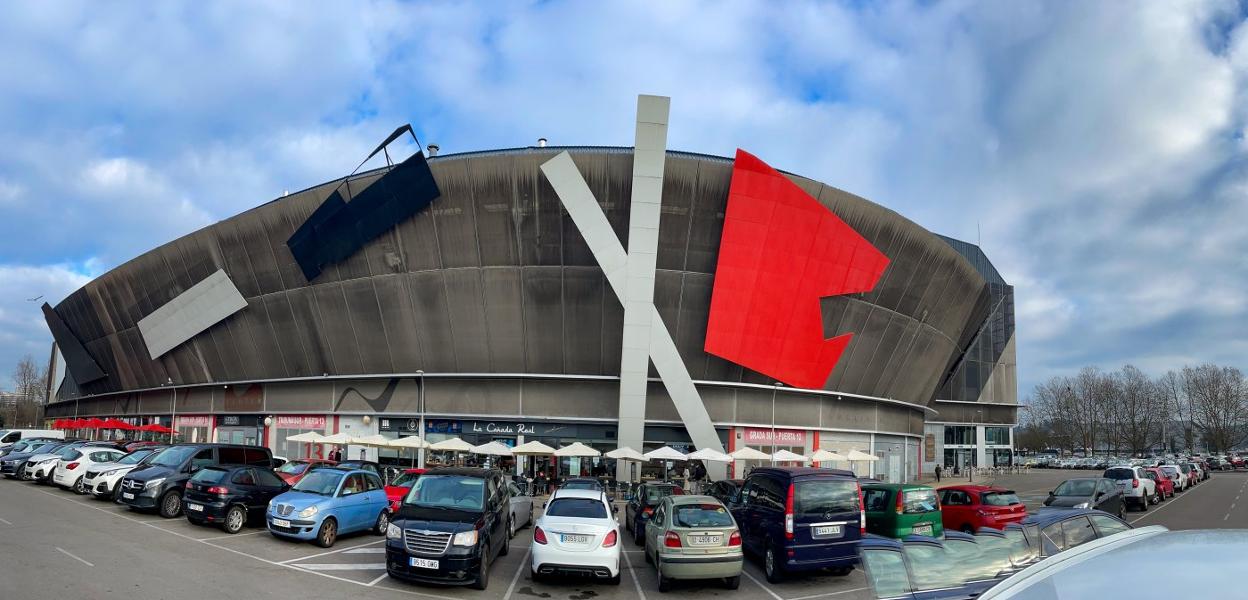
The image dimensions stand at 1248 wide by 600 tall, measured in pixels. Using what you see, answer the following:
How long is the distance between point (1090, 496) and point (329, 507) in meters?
22.7

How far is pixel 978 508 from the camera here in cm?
1836

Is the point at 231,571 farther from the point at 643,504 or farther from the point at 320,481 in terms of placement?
the point at 643,504

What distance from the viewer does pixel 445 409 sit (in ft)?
124

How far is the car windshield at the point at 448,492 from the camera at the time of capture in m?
13.3

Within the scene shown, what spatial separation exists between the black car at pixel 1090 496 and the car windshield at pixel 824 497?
41.8ft

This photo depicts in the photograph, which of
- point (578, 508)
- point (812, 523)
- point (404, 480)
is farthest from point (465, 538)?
point (404, 480)

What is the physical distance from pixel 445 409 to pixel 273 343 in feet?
42.5

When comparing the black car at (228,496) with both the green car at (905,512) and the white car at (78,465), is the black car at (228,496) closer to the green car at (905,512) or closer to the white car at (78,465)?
the white car at (78,465)

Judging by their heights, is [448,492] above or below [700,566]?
above

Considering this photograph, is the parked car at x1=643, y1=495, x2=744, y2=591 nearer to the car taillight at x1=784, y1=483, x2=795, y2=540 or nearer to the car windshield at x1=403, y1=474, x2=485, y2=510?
the car taillight at x1=784, y1=483, x2=795, y2=540

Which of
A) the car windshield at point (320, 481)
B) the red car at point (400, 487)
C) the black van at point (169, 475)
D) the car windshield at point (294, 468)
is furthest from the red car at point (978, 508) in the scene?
the car windshield at point (294, 468)

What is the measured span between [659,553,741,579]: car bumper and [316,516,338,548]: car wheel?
8.01m

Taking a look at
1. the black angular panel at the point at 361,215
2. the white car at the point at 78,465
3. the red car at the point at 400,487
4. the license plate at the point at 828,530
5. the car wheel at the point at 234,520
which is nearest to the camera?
the license plate at the point at 828,530

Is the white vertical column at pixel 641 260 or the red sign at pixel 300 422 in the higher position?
the white vertical column at pixel 641 260
